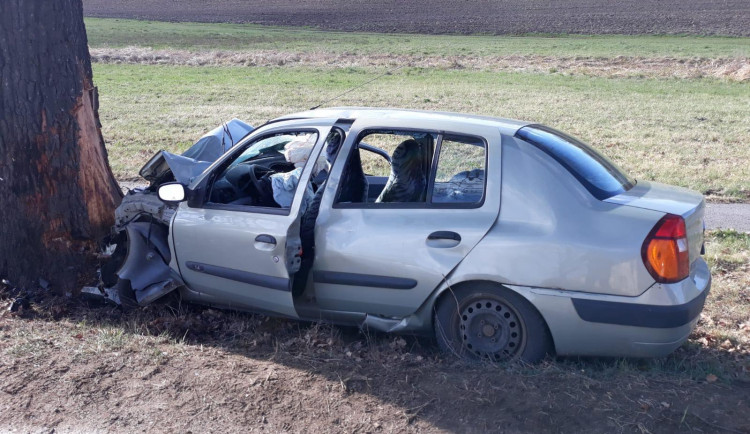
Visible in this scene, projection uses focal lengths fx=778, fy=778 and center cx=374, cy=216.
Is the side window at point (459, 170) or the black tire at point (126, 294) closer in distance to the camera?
the side window at point (459, 170)

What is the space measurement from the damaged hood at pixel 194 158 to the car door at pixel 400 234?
5.12 ft

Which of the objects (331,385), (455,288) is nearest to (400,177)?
(455,288)

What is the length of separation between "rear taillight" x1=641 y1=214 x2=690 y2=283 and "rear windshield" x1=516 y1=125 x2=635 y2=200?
0.39 metres

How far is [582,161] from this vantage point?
4.85m

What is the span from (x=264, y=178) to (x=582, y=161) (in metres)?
2.35

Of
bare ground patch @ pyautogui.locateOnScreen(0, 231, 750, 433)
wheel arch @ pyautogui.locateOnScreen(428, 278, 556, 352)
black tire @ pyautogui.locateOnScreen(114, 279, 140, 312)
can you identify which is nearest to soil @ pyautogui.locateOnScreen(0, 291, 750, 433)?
bare ground patch @ pyautogui.locateOnScreen(0, 231, 750, 433)

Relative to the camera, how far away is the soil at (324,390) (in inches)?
156

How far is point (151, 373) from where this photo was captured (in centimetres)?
453

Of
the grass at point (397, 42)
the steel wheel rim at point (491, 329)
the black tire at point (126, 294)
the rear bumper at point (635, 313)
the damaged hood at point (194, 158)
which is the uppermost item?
the damaged hood at point (194, 158)

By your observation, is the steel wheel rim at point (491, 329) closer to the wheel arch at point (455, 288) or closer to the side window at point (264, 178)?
the wheel arch at point (455, 288)

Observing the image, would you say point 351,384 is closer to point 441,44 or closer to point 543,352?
point 543,352

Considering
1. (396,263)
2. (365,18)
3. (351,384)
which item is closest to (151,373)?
(351,384)

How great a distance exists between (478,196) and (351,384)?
135 cm

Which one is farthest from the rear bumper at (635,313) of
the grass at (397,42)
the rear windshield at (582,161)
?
the grass at (397,42)
